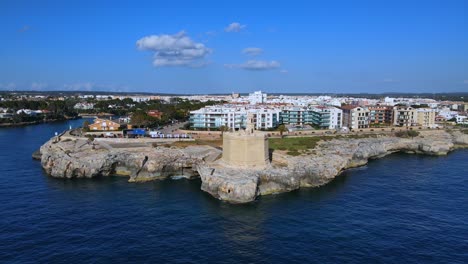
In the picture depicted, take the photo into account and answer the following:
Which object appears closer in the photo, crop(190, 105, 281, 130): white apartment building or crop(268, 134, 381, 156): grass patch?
crop(268, 134, 381, 156): grass patch

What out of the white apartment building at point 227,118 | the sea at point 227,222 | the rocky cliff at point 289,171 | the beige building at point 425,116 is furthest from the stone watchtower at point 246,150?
the beige building at point 425,116

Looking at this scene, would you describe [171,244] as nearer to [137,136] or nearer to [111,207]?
[111,207]

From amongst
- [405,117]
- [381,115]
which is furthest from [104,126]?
[405,117]

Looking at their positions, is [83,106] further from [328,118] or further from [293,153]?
[293,153]

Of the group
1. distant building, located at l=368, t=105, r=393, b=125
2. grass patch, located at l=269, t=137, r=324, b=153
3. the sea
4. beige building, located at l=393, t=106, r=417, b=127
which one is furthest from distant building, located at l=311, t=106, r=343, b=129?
the sea

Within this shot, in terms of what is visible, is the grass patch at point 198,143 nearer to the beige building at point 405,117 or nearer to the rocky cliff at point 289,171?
the rocky cliff at point 289,171

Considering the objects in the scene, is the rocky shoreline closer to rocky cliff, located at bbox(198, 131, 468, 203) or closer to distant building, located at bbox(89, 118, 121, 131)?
rocky cliff, located at bbox(198, 131, 468, 203)

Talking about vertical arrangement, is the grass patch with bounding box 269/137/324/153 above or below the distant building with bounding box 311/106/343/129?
below

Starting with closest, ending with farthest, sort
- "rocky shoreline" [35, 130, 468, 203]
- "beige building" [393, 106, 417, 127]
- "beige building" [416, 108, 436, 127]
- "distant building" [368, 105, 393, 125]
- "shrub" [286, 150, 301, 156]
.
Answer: "rocky shoreline" [35, 130, 468, 203]
"shrub" [286, 150, 301, 156]
"beige building" [416, 108, 436, 127]
"beige building" [393, 106, 417, 127]
"distant building" [368, 105, 393, 125]
